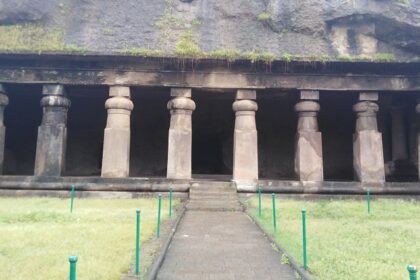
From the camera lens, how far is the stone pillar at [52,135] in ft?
44.3

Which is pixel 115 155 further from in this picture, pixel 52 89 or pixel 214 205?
pixel 214 205

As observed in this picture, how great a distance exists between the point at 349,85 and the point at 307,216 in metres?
6.60

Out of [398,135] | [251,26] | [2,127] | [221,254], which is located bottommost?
[221,254]

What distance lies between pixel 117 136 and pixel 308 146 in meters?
7.01

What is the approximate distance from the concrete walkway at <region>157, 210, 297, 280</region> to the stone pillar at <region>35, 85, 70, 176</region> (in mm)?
6579

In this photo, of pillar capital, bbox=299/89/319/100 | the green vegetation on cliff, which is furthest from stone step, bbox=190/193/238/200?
the green vegetation on cliff

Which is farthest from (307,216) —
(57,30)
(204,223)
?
(57,30)

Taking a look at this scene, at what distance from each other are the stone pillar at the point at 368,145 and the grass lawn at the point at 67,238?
7611mm

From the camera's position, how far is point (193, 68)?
14.0 m

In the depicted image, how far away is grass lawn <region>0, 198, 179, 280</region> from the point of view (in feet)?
16.1

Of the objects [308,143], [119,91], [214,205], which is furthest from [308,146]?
[119,91]

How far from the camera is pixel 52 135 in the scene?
→ 13.7 m

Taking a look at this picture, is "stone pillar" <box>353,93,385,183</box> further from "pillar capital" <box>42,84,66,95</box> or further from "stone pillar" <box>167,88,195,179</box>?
"pillar capital" <box>42,84,66,95</box>

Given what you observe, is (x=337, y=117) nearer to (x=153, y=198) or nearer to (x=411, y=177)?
(x=411, y=177)
